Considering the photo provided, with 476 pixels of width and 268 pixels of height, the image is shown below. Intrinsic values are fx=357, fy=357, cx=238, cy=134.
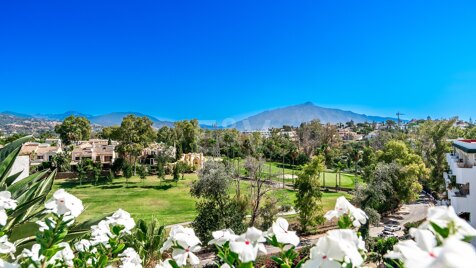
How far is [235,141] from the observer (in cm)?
5672

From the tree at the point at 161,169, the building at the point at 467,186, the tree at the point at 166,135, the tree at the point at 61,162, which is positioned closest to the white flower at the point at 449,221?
the building at the point at 467,186

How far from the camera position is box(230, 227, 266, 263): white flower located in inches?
42.3

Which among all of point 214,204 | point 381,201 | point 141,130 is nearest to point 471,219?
point 381,201

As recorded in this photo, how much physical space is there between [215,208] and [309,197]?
19.7 ft

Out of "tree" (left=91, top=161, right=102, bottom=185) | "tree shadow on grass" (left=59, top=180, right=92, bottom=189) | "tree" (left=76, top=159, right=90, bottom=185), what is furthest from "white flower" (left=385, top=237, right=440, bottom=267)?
"tree" (left=76, top=159, right=90, bottom=185)

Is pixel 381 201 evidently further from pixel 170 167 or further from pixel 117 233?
pixel 170 167

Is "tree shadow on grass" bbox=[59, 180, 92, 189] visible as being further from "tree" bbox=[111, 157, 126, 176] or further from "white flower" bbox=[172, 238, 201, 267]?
"white flower" bbox=[172, 238, 201, 267]

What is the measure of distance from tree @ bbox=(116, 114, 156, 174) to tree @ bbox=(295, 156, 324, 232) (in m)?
25.8

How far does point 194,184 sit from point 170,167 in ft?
79.0

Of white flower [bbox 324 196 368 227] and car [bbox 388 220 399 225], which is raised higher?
white flower [bbox 324 196 368 227]

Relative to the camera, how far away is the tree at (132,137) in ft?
135

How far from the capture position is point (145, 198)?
3050 cm

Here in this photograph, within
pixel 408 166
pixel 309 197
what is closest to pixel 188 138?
pixel 408 166

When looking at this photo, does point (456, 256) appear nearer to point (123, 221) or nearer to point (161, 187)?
point (123, 221)
